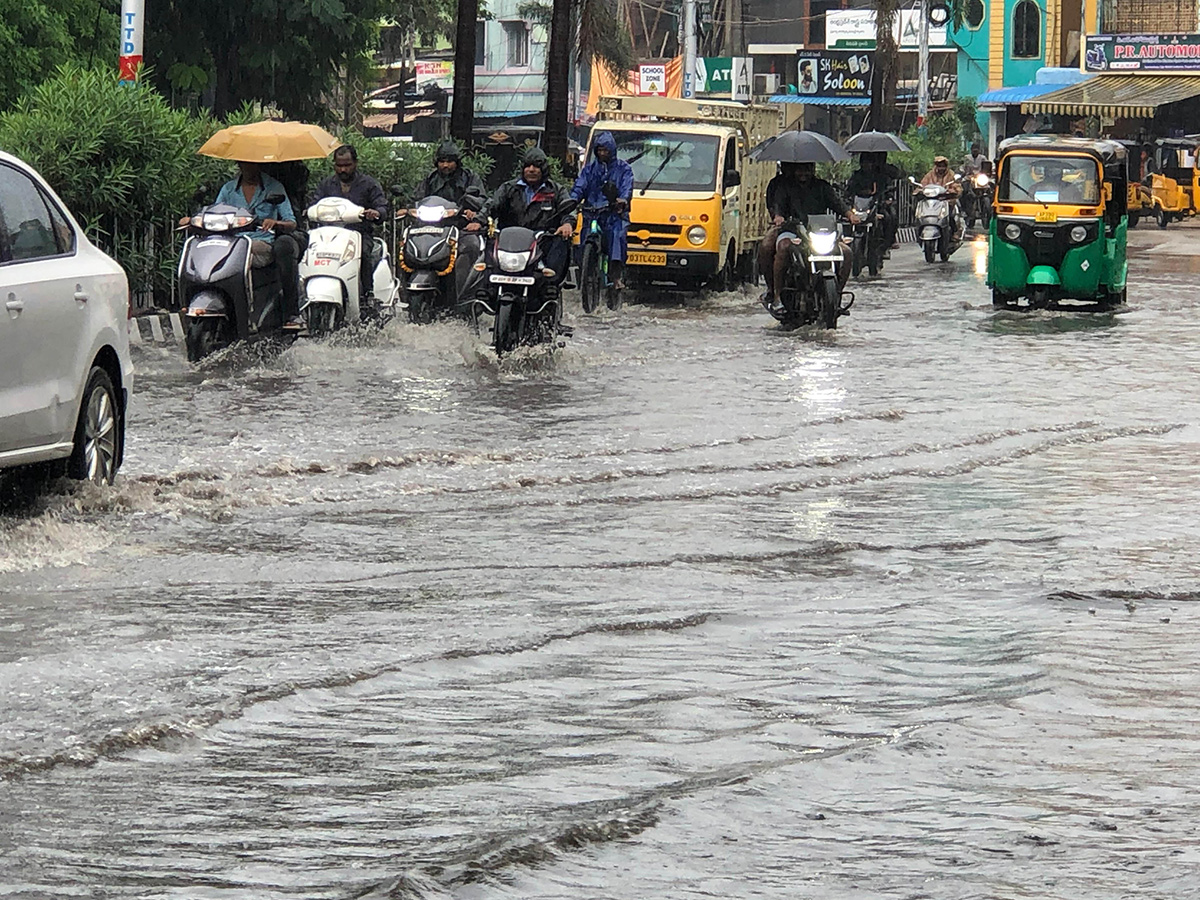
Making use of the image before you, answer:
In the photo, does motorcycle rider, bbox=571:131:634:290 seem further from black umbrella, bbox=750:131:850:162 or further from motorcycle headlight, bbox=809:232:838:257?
motorcycle headlight, bbox=809:232:838:257

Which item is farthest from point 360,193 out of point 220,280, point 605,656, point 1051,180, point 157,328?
point 605,656

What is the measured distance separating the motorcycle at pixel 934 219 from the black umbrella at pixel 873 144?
1.11m

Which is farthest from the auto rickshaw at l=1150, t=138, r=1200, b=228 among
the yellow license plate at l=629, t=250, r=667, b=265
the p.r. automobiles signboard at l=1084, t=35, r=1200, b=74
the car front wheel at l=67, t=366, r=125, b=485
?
the car front wheel at l=67, t=366, r=125, b=485

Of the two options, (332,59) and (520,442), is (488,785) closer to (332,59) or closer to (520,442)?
(520,442)

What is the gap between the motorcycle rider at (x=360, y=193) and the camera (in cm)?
1689

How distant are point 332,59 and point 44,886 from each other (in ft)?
94.6

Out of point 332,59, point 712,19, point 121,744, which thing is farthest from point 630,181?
point 712,19

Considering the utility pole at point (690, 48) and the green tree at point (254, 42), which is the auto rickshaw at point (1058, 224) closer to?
the green tree at point (254, 42)

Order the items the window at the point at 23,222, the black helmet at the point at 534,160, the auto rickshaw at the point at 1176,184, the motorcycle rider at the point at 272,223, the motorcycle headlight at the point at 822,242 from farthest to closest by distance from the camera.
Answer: the auto rickshaw at the point at 1176,184, the motorcycle headlight at the point at 822,242, the black helmet at the point at 534,160, the motorcycle rider at the point at 272,223, the window at the point at 23,222

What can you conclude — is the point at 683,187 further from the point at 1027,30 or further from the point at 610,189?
the point at 1027,30

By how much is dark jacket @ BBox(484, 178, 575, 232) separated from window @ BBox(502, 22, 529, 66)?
62.5 metres

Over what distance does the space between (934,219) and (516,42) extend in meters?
49.6

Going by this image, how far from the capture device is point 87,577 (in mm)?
7781

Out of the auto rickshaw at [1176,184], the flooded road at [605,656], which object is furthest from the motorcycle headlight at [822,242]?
the auto rickshaw at [1176,184]
